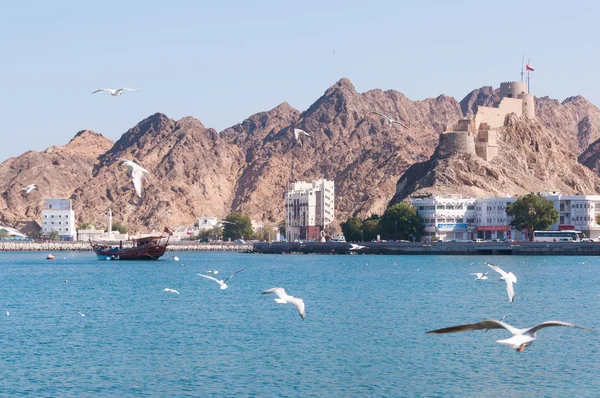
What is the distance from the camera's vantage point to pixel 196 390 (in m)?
36.5

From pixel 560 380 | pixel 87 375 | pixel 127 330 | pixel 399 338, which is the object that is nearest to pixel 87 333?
pixel 127 330

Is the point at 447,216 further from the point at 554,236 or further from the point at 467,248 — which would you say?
the point at 554,236

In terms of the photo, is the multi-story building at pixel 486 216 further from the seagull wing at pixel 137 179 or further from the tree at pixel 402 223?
the seagull wing at pixel 137 179

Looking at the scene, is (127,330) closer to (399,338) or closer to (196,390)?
(399,338)

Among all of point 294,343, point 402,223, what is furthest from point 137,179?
point 402,223

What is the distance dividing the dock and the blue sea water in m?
69.3

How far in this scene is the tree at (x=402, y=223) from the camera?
183500 mm

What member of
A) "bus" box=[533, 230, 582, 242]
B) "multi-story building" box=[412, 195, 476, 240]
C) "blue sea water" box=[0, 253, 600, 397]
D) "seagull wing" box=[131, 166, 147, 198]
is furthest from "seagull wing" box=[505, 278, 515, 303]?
"multi-story building" box=[412, 195, 476, 240]

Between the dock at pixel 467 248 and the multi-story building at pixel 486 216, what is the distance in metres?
19.2

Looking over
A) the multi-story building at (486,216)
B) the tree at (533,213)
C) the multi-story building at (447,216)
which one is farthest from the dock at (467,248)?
the multi-story building at (486,216)

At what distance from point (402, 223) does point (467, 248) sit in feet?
77.2

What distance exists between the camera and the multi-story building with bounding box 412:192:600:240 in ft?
600

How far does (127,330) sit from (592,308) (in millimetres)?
29707

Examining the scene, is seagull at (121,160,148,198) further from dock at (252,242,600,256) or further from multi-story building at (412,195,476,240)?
multi-story building at (412,195,476,240)
